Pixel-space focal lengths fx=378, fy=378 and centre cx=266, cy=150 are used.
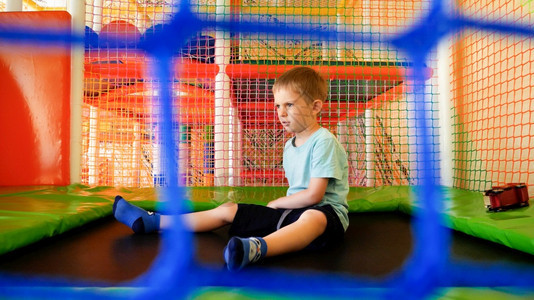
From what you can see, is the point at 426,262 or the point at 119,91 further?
the point at 119,91

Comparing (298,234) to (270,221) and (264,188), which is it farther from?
(264,188)

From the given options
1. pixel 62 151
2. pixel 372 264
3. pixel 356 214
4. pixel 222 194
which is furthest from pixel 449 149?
pixel 62 151

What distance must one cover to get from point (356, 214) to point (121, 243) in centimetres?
89

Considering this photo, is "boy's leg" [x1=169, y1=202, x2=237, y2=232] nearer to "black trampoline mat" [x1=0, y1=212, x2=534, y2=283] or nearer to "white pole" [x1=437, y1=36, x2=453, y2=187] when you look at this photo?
"black trampoline mat" [x1=0, y1=212, x2=534, y2=283]

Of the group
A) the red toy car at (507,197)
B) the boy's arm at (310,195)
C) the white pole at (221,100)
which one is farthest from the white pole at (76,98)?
the red toy car at (507,197)

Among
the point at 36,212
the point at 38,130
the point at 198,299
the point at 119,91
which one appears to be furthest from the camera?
the point at 119,91

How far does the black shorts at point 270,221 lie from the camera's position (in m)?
0.94

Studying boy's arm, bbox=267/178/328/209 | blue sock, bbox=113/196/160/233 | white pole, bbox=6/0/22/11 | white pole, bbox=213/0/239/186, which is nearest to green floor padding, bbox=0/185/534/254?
blue sock, bbox=113/196/160/233

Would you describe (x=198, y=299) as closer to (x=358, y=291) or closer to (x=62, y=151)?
(x=358, y=291)

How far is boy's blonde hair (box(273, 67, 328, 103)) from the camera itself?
1.10m

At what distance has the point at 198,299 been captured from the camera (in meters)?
0.57

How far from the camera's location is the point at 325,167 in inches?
39.9

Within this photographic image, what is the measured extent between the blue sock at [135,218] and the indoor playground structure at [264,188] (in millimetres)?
38

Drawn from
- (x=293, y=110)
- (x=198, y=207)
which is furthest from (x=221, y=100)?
(x=293, y=110)
